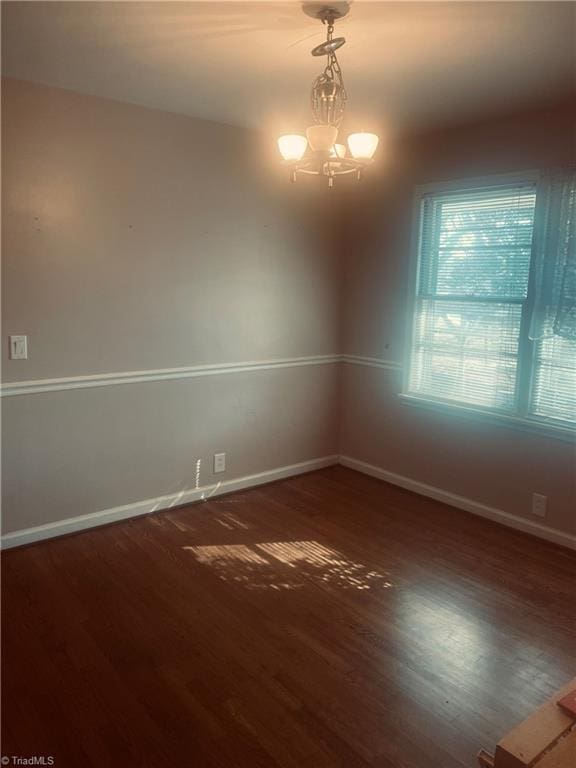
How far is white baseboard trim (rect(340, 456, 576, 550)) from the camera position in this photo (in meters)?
3.32

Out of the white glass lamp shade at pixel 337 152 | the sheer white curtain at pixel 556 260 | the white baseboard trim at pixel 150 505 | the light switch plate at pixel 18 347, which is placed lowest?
the white baseboard trim at pixel 150 505

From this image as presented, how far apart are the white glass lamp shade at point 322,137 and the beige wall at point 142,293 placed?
4.98 ft

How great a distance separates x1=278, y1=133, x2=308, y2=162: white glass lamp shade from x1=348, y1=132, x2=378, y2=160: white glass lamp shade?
198 mm

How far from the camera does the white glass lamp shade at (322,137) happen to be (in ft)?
6.89

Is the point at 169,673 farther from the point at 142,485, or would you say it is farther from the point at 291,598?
the point at 142,485

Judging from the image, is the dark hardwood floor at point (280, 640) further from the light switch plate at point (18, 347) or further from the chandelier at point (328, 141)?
the chandelier at point (328, 141)

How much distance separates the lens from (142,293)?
11.1ft

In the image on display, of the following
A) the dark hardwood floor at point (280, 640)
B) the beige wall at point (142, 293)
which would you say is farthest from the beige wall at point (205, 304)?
the dark hardwood floor at point (280, 640)

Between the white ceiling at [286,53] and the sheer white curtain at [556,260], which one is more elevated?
the white ceiling at [286,53]

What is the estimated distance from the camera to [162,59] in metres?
2.54

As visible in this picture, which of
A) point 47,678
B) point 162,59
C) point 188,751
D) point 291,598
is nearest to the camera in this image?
point 188,751

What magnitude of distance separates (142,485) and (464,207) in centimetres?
279

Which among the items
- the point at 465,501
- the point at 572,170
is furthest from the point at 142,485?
the point at 572,170

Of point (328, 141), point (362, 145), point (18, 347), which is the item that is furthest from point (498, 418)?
point (18, 347)
